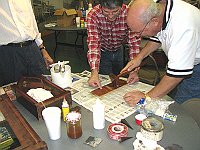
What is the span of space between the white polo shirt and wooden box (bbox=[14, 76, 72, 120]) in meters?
0.65

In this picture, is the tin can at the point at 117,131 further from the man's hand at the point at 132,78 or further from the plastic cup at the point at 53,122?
the man's hand at the point at 132,78

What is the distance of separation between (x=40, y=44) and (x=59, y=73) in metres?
0.70

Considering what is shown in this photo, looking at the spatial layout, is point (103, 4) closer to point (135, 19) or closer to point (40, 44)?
point (135, 19)

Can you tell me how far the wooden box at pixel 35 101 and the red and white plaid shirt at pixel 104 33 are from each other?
17.7 inches

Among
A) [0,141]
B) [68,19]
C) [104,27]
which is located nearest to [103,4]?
[104,27]

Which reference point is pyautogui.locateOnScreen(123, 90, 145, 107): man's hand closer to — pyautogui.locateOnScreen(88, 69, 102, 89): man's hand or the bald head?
pyautogui.locateOnScreen(88, 69, 102, 89): man's hand

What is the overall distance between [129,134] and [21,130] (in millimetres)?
519

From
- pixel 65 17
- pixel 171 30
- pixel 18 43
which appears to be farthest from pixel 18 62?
pixel 65 17

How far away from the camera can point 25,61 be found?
6.41ft

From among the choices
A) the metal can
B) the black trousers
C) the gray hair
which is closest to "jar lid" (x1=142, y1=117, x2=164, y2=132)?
the metal can

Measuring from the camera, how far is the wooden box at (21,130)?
96 centimetres

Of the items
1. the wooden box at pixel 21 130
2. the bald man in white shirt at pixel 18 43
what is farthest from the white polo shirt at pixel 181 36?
the bald man in white shirt at pixel 18 43

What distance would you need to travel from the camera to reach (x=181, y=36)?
128 cm

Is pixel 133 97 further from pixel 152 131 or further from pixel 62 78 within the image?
pixel 62 78
